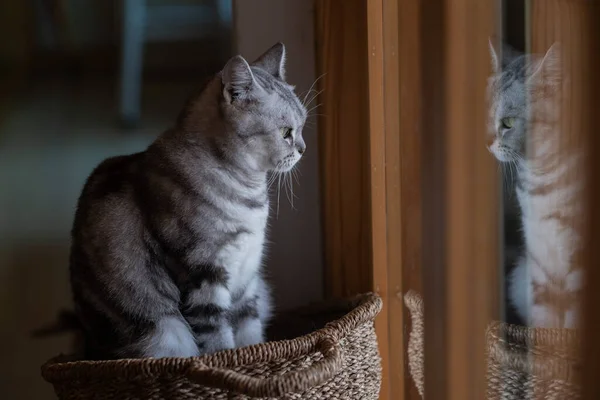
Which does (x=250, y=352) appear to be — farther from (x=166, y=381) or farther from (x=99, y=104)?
(x=99, y=104)

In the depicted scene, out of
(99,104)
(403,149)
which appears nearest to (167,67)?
(99,104)

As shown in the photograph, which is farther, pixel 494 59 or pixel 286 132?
pixel 286 132

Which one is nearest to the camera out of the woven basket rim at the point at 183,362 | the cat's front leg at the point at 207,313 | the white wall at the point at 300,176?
the woven basket rim at the point at 183,362

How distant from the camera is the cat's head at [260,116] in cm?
120

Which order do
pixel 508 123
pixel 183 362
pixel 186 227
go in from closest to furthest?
1. pixel 508 123
2. pixel 183 362
3. pixel 186 227

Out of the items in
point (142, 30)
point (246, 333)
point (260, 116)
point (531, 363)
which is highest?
point (142, 30)

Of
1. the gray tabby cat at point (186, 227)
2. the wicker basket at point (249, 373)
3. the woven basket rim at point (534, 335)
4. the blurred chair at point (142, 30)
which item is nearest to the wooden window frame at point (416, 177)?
the woven basket rim at point (534, 335)

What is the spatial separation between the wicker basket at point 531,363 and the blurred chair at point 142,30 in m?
1.28

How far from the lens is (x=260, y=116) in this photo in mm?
1240

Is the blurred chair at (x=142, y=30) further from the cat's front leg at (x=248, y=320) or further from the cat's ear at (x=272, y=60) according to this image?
the cat's front leg at (x=248, y=320)

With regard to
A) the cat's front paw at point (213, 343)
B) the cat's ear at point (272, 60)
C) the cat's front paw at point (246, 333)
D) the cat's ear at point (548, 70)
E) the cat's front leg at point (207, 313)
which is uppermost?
the cat's ear at point (272, 60)

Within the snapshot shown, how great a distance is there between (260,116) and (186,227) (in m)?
0.29

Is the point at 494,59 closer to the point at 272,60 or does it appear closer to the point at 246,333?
the point at 272,60

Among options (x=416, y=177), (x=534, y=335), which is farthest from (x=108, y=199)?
(x=534, y=335)
